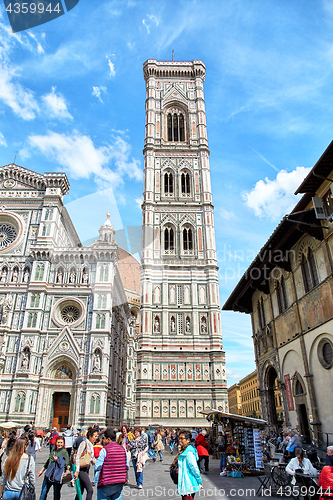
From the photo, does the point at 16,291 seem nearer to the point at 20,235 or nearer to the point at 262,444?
the point at 20,235

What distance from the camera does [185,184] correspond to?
4019cm

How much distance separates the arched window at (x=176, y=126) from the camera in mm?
43312

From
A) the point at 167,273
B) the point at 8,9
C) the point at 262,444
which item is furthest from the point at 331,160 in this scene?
the point at 167,273

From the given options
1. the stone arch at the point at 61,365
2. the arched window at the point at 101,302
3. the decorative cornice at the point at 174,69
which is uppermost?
the decorative cornice at the point at 174,69

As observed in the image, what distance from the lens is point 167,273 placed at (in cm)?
3544

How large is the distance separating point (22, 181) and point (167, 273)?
17.1 m

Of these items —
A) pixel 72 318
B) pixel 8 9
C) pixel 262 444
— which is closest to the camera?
pixel 8 9

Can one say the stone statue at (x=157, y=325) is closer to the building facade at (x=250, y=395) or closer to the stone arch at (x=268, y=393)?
the stone arch at (x=268, y=393)

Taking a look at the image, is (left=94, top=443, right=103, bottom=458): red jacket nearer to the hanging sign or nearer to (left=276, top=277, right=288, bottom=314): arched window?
the hanging sign

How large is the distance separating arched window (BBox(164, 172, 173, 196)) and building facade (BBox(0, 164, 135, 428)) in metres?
6.92

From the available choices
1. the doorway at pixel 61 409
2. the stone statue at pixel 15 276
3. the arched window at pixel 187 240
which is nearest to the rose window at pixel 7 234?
the stone statue at pixel 15 276

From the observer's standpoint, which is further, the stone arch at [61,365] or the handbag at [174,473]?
the stone arch at [61,365]

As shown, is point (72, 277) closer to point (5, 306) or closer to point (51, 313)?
point (51, 313)

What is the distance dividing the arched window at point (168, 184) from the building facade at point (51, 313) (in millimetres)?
6922
